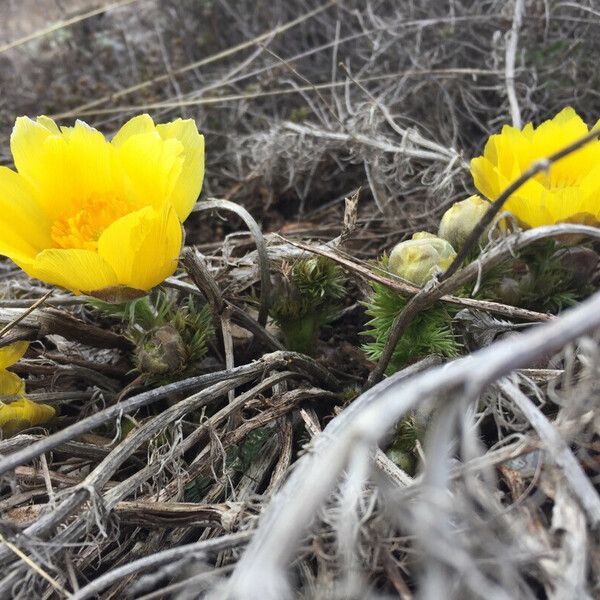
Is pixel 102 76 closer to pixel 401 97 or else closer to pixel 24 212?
pixel 401 97

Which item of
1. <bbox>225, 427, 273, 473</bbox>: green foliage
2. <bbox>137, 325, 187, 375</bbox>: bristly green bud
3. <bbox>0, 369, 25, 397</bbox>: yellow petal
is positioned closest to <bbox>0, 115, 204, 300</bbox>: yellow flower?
<bbox>137, 325, 187, 375</bbox>: bristly green bud

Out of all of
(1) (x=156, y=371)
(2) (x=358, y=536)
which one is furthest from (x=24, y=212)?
(2) (x=358, y=536)

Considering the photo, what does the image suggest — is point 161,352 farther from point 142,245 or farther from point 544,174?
point 544,174

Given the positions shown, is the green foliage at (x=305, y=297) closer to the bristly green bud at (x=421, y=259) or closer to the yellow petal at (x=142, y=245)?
the bristly green bud at (x=421, y=259)

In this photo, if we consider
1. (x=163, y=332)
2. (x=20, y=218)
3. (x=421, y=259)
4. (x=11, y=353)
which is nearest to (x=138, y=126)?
(x=20, y=218)

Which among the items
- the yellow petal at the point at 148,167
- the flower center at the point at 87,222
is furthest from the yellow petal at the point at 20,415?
the yellow petal at the point at 148,167

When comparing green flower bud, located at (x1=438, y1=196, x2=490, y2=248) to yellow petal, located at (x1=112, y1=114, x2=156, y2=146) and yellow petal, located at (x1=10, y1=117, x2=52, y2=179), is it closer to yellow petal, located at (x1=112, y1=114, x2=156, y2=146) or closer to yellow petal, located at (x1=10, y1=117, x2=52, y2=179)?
yellow petal, located at (x1=112, y1=114, x2=156, y2=146)
